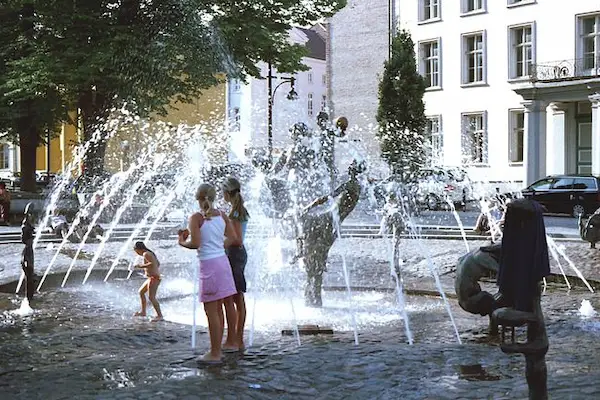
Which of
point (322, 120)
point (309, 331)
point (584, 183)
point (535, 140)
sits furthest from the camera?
point (535, 140)

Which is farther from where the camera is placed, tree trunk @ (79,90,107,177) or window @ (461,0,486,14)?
window @ (461,0,486,14)

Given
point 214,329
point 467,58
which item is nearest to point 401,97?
point 467,58

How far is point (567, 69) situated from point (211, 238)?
32.1m

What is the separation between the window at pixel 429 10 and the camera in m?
43.2

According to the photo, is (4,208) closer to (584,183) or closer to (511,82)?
(584,183)

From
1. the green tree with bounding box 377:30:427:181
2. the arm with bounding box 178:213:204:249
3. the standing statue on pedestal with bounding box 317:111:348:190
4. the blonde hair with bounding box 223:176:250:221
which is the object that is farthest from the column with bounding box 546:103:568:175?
the arm with bounding box 178:213:204:249

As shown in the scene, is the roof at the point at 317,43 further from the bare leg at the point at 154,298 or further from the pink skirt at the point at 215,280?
the pink skirt at the point at 215,280

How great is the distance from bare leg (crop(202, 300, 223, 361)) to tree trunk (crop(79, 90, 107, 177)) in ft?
71.4

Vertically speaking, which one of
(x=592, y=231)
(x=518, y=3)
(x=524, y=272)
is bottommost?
(x=592, y=231)

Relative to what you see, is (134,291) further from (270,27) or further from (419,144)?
(419,144)

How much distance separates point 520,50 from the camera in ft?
130

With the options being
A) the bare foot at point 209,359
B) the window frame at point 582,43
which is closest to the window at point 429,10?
the window frame at point 582,43

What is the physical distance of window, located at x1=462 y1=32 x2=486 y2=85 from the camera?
135 ft

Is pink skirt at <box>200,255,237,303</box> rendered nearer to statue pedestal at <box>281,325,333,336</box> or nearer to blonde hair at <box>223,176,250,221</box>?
blonde hair at <box>223,176,250,221</box>
